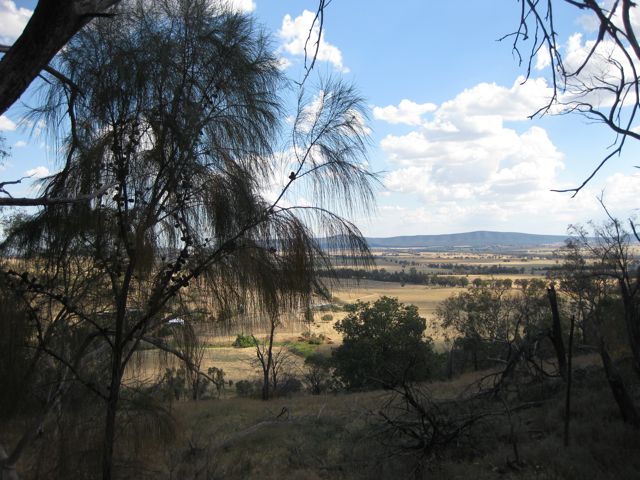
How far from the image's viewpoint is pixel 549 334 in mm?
8625

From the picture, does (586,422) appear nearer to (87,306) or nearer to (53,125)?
(87,306)

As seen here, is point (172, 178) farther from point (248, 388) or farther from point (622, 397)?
point (248, 388)

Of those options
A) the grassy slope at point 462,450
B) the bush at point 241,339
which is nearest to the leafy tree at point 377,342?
the grassy slope at point 462,450

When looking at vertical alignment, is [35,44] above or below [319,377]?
above

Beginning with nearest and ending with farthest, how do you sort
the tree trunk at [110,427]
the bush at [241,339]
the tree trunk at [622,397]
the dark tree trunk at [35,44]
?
the dark tree trunk at [35,44], the tree trunk at [110,427], the bush at [241,339], the tree trunk at [622,397]

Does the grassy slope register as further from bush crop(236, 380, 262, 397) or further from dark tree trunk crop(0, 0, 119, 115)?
bush crop(236, 380, 262, 397)

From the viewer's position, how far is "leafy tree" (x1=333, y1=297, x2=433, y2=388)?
22422 mm

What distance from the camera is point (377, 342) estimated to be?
76.1 ft

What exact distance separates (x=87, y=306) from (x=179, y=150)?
70.8 inches

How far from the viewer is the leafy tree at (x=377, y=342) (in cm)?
2242

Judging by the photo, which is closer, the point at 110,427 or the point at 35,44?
the point at 35,44

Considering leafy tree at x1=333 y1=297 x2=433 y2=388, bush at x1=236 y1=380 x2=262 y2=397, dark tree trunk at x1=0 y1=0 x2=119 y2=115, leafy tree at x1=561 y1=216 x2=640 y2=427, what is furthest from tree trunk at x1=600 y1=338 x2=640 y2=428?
bush at x1=236 y1=380 x2=262 y2=397

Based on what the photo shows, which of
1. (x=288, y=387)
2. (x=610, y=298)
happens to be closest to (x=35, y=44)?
(x=610, y=298)

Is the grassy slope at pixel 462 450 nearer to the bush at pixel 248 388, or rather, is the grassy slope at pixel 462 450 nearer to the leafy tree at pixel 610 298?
the leafy tree at pixel 610 298
